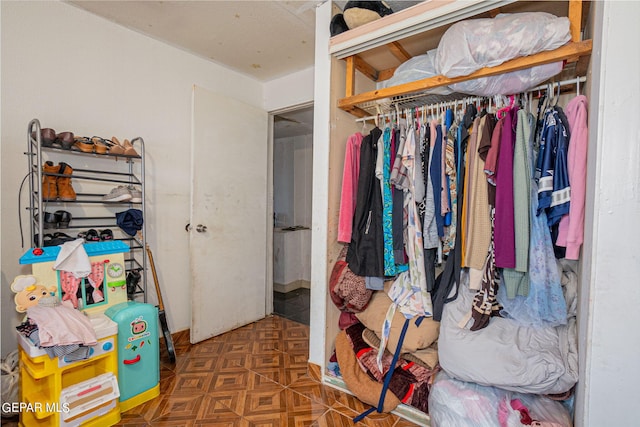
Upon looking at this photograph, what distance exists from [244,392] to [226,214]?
4.95ft

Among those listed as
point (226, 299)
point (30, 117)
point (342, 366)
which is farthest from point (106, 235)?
point (342, 366)

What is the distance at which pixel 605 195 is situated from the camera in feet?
3.54

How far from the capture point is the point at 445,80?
1.58 meters

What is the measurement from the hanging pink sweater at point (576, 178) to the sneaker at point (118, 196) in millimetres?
2509

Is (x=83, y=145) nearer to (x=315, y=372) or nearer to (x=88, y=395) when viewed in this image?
(x=88, y=395)

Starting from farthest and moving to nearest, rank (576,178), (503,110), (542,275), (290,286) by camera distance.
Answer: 1. (290,286)
2. (503,110)
3. (542,275)
4. (576,178)

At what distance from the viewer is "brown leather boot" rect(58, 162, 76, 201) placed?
1.90 metres

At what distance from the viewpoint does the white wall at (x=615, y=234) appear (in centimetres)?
104

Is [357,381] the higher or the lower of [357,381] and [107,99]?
the lower

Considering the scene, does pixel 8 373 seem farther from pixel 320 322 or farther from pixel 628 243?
pixel 628 243

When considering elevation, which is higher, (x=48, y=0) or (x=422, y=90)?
(x=48, y=0)

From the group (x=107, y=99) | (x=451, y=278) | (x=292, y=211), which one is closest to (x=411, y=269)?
(x=451, y=278)

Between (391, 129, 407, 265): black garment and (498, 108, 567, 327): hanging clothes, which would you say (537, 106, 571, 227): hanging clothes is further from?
(391, 129, 407, 265): black garment

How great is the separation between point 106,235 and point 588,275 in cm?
A: 263
